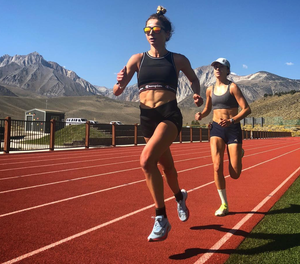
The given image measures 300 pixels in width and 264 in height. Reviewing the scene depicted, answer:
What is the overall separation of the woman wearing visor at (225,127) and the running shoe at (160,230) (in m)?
1.59

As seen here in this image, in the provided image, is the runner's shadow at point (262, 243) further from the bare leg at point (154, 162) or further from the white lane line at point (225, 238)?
the bare leg at point (154, 162)

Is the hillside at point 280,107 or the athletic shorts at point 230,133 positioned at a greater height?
the hillside at point 280,107

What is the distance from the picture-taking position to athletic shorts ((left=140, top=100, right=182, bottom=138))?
3.22 metres

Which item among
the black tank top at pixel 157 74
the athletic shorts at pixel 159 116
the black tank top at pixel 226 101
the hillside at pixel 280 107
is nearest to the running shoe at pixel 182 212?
the athletic shorts at pixel 159 116

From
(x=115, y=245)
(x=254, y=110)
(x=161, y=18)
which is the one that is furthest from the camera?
(x=254, y=110)

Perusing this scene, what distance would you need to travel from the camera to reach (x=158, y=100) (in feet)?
10.6

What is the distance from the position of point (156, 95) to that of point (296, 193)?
160 inches

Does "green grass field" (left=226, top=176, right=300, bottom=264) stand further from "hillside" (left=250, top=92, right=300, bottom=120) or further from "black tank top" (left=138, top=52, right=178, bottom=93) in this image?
"hillside" (left=250, top=92, right=300, bottom=120)

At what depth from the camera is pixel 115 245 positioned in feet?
10.4

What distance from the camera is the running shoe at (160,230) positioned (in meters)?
2.90

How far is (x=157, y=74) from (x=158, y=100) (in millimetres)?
281

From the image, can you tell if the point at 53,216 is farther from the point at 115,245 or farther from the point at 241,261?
the point at 241,261

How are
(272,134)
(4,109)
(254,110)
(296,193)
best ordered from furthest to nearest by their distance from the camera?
(254,110)
(4,109)
(272,134)
(296,193)

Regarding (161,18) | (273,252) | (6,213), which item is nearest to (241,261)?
(273,252)
